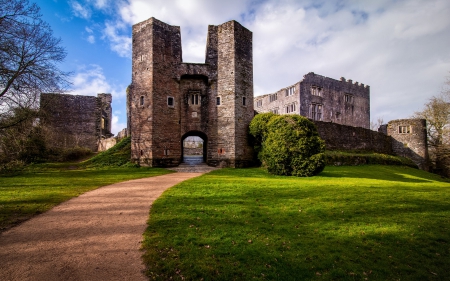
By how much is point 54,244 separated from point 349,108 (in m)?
44.7

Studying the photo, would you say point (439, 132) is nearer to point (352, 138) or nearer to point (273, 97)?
point (352, 138)

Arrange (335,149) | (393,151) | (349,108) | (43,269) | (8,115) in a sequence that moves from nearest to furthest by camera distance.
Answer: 1. (43,269)
2. (8,115)
3. (335,149)
4. (393,151)
5. (349,108)

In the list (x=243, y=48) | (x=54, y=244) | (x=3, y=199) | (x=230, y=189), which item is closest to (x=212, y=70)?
(x=243, y=48)

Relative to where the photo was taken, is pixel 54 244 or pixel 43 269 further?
pixel 54 244

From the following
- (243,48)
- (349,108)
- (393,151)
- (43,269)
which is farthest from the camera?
(349,108)

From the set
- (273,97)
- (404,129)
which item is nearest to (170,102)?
(273,97)

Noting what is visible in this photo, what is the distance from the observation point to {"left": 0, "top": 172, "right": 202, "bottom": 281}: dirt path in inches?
160

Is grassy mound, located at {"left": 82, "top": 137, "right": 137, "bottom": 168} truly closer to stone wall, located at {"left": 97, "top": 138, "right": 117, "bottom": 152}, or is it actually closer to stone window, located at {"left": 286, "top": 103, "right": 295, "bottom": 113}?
stone wall, located at {"left": 97, "top": 138, "right": 117, "bottom": 152}

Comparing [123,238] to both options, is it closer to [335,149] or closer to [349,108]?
[335,149]

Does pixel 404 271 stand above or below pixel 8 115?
below

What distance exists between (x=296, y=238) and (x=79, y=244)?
491 centimetres

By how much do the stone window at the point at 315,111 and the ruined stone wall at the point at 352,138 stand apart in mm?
7413

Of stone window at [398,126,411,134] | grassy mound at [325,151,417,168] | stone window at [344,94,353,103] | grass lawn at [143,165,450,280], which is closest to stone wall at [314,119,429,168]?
stone window at [398,126,411,134]

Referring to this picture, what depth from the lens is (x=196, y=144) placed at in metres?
42.7
